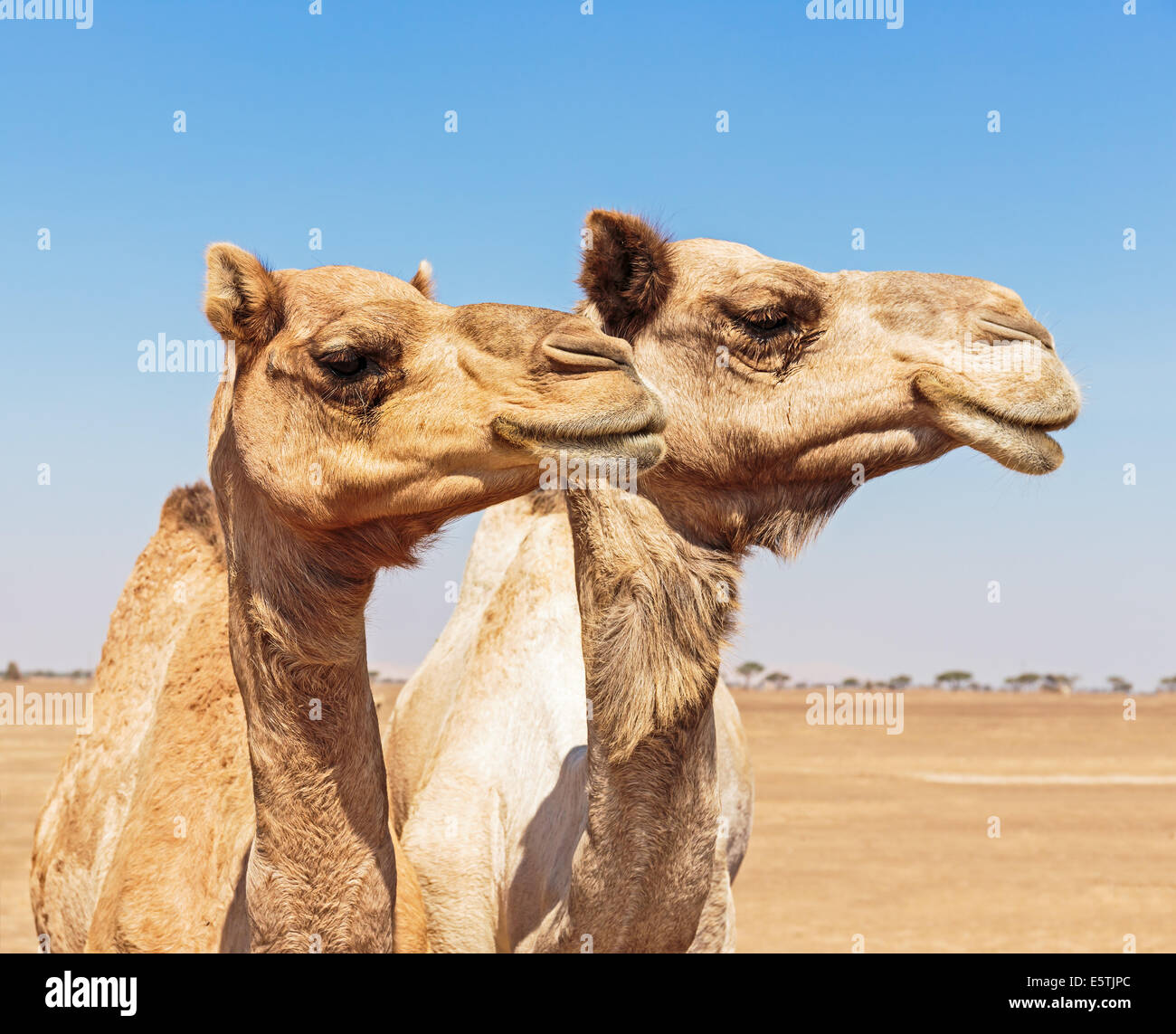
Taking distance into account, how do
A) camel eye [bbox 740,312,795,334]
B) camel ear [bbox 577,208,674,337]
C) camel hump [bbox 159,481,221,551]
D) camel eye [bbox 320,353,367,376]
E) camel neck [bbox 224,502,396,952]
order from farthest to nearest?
camel hump [bbox 159,481,221,551] → camel ear [bbox 577,208,674,337] → camel eye [bbox 740,312,795,334] → camel neck [bbox 224,502,396,952] → camel eye [bbox 320,353,367,376]

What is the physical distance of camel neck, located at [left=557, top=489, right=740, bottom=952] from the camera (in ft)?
12.6

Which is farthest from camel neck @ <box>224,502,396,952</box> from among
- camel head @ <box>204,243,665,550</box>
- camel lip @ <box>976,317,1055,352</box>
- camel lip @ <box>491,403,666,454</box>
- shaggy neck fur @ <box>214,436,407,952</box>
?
camel lip @ <box>976,317,1055,352</box>

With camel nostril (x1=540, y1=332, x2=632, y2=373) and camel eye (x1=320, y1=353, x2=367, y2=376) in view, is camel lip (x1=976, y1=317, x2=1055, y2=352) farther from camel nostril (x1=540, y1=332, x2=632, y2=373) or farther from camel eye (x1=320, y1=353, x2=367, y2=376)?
camel eye (x1=320, y1=353, x2=367, y2=376)

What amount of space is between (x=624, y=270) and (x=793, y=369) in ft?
2.34

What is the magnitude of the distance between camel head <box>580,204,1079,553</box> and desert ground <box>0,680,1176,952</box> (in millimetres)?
3505

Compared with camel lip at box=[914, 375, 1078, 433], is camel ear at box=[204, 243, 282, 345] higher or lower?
higher

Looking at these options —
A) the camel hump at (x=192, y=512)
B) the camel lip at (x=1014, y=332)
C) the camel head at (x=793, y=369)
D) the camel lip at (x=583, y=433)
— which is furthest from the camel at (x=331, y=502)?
the camel hump at (x=192, y=512)

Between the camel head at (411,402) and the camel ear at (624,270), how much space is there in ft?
3.37

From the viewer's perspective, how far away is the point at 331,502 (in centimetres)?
327

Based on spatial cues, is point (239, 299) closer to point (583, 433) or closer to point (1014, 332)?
point (583, 433)

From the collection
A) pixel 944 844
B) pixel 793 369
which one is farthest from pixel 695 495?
pixel 944 844

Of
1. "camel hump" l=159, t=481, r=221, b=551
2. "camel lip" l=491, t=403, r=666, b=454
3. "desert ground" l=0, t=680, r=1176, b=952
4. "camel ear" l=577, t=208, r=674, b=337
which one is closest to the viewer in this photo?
"camel lip" l=491, t=403, r=666, b=454

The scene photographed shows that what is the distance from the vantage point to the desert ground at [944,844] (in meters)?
12.6

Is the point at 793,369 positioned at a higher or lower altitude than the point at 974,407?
higher
